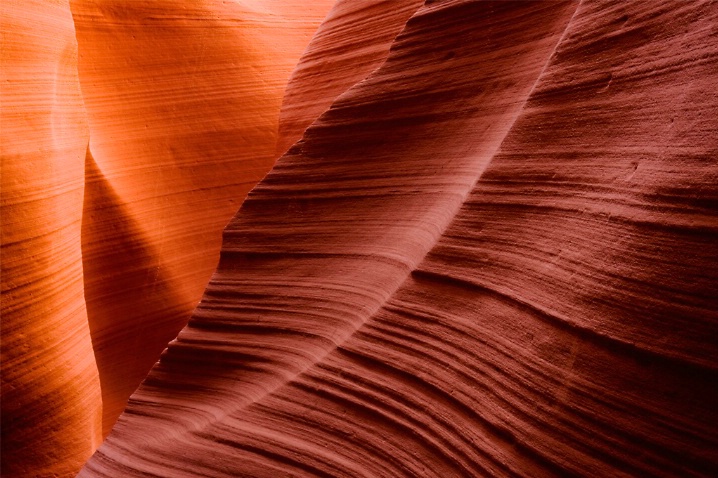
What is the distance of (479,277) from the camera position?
1671 millimetres

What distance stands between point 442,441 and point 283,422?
1.75 ft

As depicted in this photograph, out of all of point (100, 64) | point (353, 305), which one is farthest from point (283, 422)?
point (100, 64)

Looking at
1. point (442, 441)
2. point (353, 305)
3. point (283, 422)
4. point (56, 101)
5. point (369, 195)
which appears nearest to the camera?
point (442, 441)

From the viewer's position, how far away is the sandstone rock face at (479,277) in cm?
127

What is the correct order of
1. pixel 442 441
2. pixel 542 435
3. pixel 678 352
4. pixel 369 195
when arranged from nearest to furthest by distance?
pixel 678 352, pixel 542 435, pixel 442 441, pixel 369 195

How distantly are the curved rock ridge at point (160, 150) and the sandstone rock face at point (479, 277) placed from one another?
257 cm

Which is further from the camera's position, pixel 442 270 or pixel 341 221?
pixel 341 221

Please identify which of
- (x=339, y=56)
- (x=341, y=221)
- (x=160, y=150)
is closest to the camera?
(x=341, y=221)

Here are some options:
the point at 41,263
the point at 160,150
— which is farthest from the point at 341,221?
the point at 160,150

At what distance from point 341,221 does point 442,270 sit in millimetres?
603

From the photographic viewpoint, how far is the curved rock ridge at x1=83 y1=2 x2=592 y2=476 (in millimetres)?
2004

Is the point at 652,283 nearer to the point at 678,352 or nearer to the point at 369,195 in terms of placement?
the point at 678,352

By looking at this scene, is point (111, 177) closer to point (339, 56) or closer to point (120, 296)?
point (120, 296)

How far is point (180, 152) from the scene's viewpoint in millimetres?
5094
